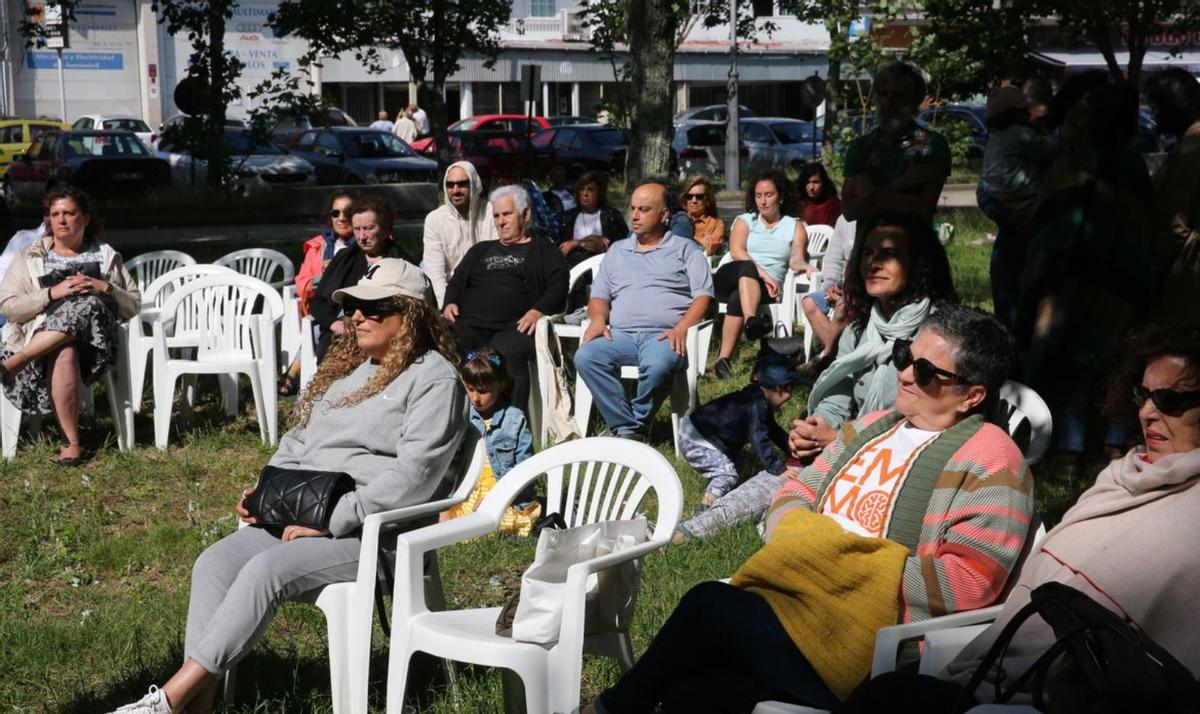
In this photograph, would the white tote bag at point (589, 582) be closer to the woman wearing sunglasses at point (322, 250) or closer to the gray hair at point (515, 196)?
the gray hair at point (515, 196)

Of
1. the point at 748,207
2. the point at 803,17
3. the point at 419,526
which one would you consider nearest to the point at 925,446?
the point at 419,526

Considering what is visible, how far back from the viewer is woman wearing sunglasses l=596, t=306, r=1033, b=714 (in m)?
3.27

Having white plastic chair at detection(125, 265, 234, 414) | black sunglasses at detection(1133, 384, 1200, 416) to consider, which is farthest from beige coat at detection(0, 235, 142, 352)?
black sunglasses at detection(1133, 384, 1200, 416)

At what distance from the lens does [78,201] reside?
7.33 m

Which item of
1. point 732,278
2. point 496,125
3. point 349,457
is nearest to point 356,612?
point 349,457

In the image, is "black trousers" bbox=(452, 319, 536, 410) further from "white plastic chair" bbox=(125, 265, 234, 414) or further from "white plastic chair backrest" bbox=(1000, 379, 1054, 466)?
"white plastic chair backrest" bbox=(1000, 379, 1054, 466)

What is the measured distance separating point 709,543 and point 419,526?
1.53 metres

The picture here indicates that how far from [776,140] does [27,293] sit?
22.6m

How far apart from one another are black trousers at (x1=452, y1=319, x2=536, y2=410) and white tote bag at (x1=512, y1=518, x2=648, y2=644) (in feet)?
11.7

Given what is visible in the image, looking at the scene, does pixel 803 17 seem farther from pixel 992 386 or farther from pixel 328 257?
pixel 992 386

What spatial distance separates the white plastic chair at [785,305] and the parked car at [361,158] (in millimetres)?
15295

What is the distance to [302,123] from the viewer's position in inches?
854

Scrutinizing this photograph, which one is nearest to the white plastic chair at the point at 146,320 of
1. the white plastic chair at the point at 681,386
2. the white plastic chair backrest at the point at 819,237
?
the white plastic chair at the point at 681,386

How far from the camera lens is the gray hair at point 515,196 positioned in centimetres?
769
